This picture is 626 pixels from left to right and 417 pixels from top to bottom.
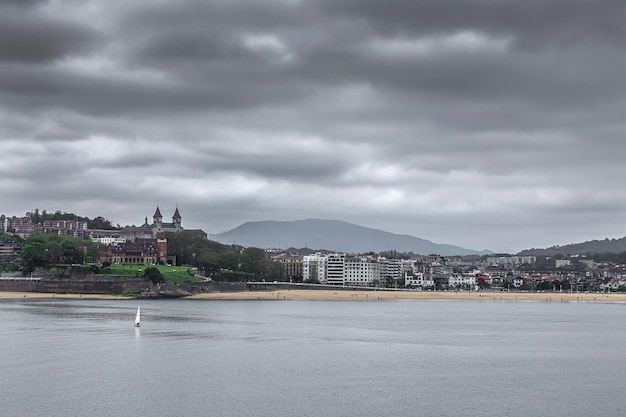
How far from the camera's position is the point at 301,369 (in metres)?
43.1

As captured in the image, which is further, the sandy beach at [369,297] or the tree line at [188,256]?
the tree line at [188,256]

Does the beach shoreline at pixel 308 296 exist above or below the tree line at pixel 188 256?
below

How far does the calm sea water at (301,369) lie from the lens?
110 feet

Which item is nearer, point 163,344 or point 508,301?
point 163,344

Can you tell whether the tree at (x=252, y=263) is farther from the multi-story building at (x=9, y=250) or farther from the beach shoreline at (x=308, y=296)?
the multi-story building at (x=9, y=250)

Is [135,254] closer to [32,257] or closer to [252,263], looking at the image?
[252,263]

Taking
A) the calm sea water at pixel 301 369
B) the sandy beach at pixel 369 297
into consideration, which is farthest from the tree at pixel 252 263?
the calm sea water at pixel 301 369

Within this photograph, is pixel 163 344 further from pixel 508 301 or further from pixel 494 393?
pixel 508 301

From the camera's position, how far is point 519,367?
4569 cm

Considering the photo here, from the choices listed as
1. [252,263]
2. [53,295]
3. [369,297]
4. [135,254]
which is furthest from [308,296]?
[135,254]

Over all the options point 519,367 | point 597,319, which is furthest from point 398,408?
point 597,319

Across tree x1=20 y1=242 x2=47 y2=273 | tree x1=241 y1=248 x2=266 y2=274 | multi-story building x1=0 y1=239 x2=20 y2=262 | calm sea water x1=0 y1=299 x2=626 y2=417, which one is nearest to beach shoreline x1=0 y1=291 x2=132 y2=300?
tree x1=20 y1=242 x2=47 y2=273

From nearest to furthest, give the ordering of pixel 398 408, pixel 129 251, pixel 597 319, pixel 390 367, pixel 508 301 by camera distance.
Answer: pixel 398 408, pixel 390 367, pixel 597 319, pixel 508 301, pixel 129 251

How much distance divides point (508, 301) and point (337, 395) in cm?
11766
